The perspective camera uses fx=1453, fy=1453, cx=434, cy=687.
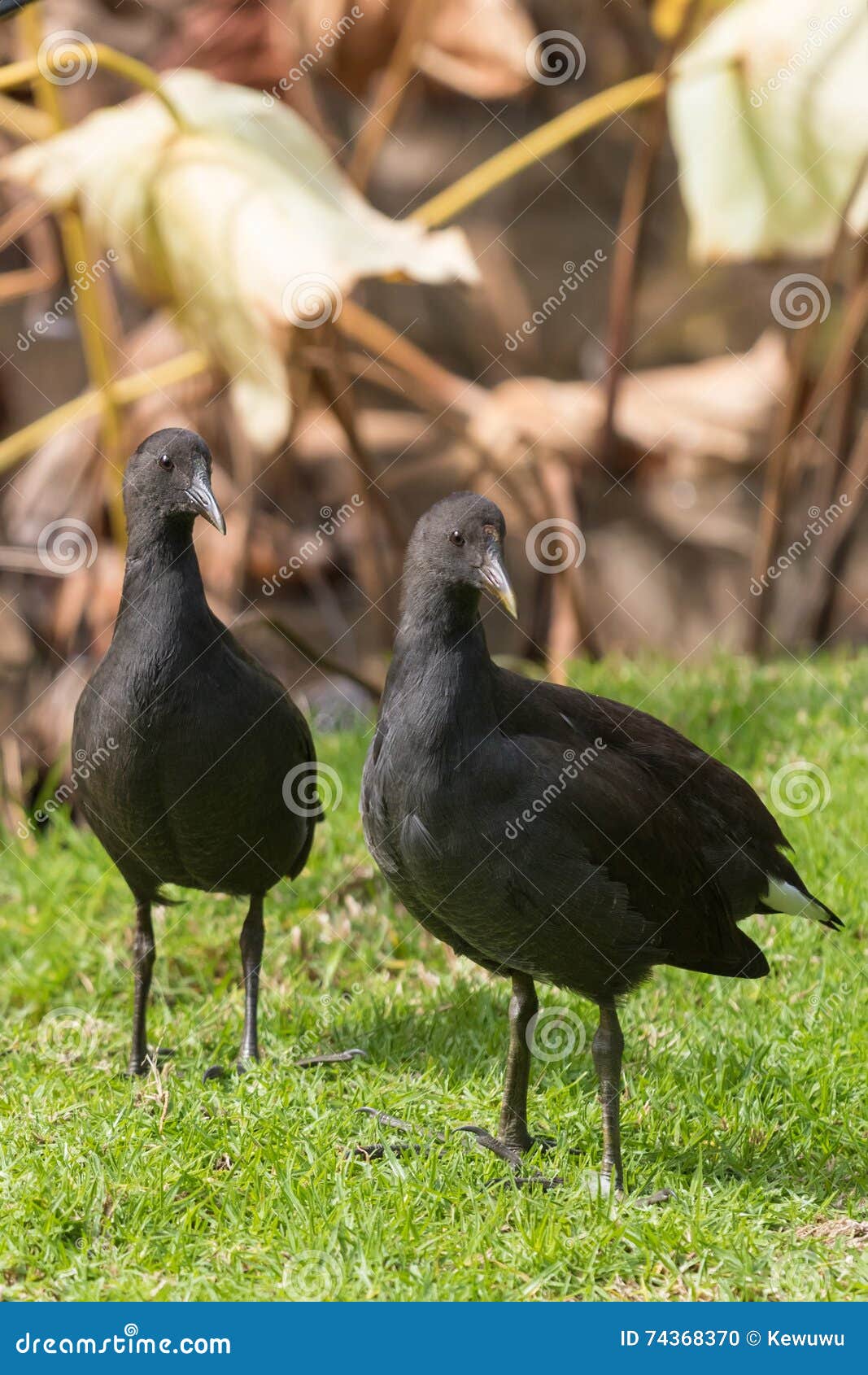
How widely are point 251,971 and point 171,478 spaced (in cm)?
138

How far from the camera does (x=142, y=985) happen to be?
13.1 feet

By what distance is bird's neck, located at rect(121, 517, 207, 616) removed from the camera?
3656 millimetres

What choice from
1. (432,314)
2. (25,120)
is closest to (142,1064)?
(25,120)

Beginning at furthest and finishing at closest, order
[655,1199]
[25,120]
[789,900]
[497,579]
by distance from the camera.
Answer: [25,120] < [789,900] < [655,1199] < [497,579]

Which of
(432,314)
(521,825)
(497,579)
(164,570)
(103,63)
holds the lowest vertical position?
(521,825)

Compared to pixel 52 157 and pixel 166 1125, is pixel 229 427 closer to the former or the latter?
pixel 52 157

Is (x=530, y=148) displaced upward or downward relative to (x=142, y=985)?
upward

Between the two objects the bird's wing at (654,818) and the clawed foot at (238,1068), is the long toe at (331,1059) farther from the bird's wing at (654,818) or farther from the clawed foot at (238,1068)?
the bird's wing at (654,818)

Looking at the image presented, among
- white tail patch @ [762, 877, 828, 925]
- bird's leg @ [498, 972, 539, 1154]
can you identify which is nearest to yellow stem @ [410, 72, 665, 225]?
white tail patch @ [762, 877, 828, 925]

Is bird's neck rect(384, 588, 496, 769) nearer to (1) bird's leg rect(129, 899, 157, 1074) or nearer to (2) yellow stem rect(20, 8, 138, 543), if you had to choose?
(1) bird's leg rect(129, 899, 157, 1074)

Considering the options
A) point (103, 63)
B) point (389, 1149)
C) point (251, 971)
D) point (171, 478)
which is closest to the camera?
point (389, 1149)

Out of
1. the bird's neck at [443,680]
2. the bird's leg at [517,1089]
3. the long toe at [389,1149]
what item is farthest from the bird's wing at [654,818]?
the long toe at [389,1149]

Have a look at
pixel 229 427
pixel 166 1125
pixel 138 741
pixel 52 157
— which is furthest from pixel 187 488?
pixel 229 427

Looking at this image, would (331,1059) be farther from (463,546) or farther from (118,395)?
(118,395)
